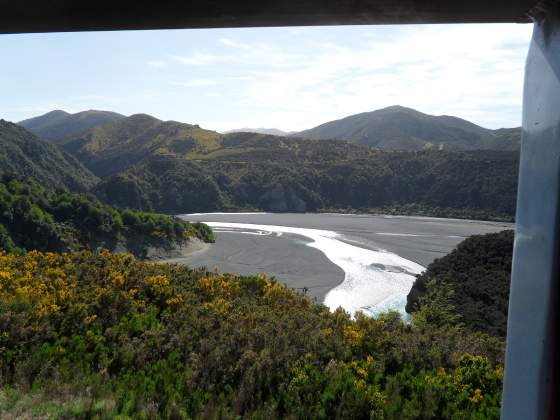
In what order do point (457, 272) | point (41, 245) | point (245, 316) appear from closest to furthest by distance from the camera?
point (245, 316) → point (457, 272) → point (41, 245)

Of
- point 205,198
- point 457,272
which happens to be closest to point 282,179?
point 205,198

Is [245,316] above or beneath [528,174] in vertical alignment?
beneath

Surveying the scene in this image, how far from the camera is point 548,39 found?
5.01ft

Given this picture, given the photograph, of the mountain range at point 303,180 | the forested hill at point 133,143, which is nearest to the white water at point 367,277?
the mountain range at point 303,180

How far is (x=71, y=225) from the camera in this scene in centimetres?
2686

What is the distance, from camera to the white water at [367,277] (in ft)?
58.0

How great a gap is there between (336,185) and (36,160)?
4467 centimetres

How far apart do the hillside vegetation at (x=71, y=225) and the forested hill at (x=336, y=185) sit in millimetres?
31116

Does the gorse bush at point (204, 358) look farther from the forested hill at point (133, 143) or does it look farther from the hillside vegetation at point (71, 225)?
the forested hill at point (133, 143)

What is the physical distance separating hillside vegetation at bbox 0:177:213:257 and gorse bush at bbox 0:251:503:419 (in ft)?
58.5

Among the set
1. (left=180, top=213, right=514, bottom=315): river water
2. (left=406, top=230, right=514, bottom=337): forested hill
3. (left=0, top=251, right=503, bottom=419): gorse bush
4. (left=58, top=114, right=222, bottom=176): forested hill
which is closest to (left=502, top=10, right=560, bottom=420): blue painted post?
(left=0, top=251, right=503, bottom=419): gorse bush

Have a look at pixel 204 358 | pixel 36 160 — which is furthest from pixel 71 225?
pixel 36 160

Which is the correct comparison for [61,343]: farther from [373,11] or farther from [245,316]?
[373,11]

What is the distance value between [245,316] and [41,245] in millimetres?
20417
